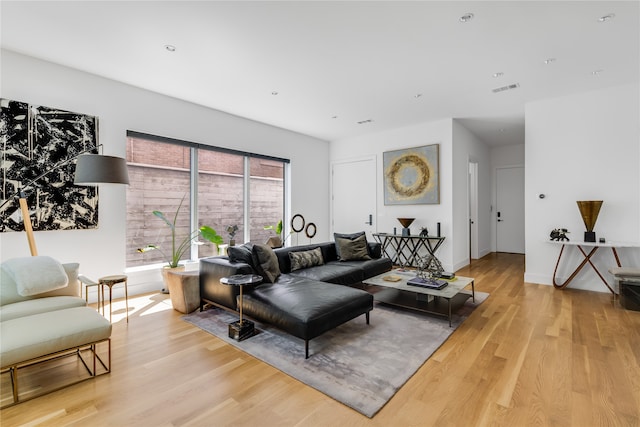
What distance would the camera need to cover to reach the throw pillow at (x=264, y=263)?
3246 millimetres

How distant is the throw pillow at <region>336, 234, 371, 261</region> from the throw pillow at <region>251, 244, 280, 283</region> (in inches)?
58.3

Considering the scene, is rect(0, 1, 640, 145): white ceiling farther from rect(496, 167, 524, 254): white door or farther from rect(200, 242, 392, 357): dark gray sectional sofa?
rect(496, 167, 524, 254): white door

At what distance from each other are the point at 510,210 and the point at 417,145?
346 centimetres

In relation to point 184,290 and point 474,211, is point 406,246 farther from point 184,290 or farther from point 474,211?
point 184,290

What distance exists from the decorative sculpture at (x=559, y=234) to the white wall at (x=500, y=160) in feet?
11.1

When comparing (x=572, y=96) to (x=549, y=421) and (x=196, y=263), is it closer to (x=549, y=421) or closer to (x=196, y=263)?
(x=549, y=421)

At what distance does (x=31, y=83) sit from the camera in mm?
3354

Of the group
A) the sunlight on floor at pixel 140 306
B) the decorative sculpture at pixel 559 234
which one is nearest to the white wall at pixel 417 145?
the decorative sculpture at pixel 559 234

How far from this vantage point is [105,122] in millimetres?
3879

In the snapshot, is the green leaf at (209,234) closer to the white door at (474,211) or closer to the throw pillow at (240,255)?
the throw pillow at (240,255)

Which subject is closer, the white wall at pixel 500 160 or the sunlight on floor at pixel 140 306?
the sunlight on floor at pixel 140 306

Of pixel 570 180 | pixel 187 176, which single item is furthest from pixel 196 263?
pixel 570 180

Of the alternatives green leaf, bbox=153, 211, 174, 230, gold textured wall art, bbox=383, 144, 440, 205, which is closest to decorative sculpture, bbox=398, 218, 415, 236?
gold textured wall art, bbox=383, 144, 440, 205

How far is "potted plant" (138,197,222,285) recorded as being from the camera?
4.26 m
